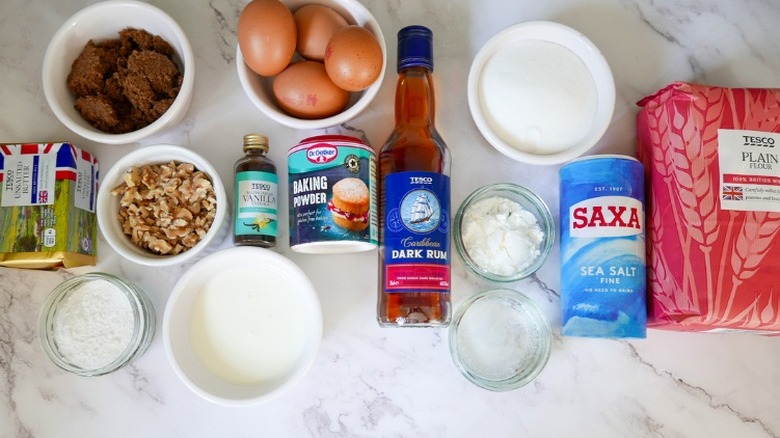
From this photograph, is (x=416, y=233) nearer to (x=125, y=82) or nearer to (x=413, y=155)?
(x=413, y=155)

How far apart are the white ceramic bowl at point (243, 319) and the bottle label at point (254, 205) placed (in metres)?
0.04

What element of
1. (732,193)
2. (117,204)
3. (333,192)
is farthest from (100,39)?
(732,193)

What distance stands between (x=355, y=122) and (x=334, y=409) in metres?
0.53

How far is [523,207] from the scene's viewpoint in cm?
112

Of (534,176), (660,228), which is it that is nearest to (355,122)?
(534,176)

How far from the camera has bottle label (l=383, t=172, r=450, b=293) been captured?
1.03m

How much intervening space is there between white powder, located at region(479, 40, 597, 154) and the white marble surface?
0.08 m

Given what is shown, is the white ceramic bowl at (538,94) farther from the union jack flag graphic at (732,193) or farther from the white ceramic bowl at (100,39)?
the white ceramic bowl at (100,39)

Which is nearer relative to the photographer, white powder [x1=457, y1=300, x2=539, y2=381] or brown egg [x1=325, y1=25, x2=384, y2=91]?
brown egg [x1=325, y1=25, x2=384, y2=91]

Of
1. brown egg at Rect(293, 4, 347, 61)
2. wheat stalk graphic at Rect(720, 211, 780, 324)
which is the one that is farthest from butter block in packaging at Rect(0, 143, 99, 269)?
wheat stalk graphic at Rect(720, 211, 780, 324)

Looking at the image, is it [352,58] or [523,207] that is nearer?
[352,58]

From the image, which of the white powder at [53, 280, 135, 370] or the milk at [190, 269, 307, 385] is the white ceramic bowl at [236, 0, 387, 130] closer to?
the milk at [190, 269, 307, 385]

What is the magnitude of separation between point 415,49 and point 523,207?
331 millimetres

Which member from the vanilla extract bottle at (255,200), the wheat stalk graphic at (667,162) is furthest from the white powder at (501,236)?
Result: the vanilla extract bottle at (255,200)
